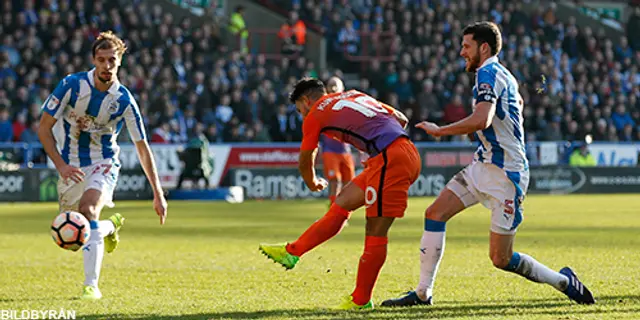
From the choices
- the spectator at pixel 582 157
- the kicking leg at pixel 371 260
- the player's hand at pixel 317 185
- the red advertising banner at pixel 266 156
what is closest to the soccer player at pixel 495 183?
the kicking leg at pixel 371 260

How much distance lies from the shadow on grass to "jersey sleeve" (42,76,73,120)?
1.99m

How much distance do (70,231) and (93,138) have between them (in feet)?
3.71

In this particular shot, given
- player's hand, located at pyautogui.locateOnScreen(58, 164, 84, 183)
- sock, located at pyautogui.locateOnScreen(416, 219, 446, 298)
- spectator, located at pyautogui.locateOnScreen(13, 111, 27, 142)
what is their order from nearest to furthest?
sock, located at pyautogui.locateOnScreen(416, 219, 446, 298) < player's hand, located at pyautogui.locateOnScreen(58, 164, 84, 183) < spectator, located at pyautogui.locateOnScreen(13, 111, 27, 142)

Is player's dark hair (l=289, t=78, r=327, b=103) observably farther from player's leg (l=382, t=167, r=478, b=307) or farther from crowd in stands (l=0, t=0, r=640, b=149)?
crowd in stands (l=0, t=0, r=640, b=149)

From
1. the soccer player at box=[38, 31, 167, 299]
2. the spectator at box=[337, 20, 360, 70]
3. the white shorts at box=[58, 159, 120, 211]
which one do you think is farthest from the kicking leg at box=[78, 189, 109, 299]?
the spectator at box=[337, 20, 360, 70]

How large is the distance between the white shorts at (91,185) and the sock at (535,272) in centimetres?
341

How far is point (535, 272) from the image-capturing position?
8.30 m

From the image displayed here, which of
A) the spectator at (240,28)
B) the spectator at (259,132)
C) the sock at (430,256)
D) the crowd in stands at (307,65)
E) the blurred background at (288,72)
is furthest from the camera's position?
Answer: the spectator at (240,28)

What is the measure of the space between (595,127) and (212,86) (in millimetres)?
11389

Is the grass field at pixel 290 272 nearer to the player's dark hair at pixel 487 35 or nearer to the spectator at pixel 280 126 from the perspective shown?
Result: the player's dark hair at pixel 487 35

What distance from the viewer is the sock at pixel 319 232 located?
8633mm

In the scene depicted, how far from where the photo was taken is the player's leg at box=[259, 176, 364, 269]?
8.60m

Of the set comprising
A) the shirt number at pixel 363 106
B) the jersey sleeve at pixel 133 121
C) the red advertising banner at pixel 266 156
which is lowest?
the red advertising banner at pixel 266 156

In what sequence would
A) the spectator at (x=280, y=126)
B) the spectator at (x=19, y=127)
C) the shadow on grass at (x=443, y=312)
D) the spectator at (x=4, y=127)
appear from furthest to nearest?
the spectator at (x=280, y=126)
the spectator at (x=19, y=127)
the spectator at (x=4, y=127)
the shadow on grass at (x=443, y=312)
